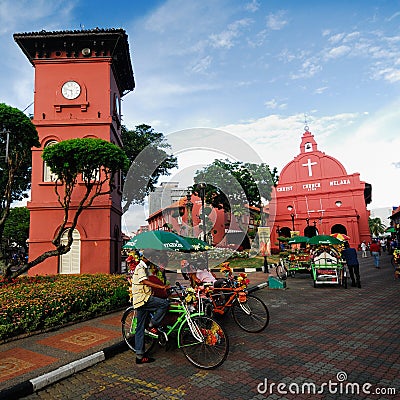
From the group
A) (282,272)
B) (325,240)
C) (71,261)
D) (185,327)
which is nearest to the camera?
(185,327)

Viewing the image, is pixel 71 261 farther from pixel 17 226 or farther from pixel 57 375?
pixel 17 226

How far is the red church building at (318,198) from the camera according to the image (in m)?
39.3

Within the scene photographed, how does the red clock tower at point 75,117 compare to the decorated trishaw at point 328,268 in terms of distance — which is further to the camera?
the red clock tower at point 75,117

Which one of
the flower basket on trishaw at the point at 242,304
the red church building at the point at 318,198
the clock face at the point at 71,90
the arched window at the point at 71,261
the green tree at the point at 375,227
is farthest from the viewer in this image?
the green tree at the point at 375,227

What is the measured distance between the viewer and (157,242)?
519 centimetres

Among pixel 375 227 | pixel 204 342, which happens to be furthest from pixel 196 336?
pixel 375 227

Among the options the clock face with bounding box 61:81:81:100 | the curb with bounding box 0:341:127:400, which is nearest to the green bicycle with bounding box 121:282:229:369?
the curb with bounding box 0:341:127:400

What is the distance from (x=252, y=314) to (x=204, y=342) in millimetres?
2056

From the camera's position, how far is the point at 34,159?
49.6ft

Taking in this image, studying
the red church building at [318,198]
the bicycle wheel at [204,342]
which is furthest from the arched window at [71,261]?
the red church building at [318,198]

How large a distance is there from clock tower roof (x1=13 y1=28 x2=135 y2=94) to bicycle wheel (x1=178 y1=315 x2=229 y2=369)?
15.0m

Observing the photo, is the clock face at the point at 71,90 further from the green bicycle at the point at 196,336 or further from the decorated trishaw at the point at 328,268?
the green bicycle at the point at 196,336

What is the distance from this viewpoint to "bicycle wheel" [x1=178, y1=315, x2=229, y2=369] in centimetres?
468

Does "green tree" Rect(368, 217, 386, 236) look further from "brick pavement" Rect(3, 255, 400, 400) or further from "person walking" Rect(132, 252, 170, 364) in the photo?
"person walking" Rect(132, 252, 170, 364)
